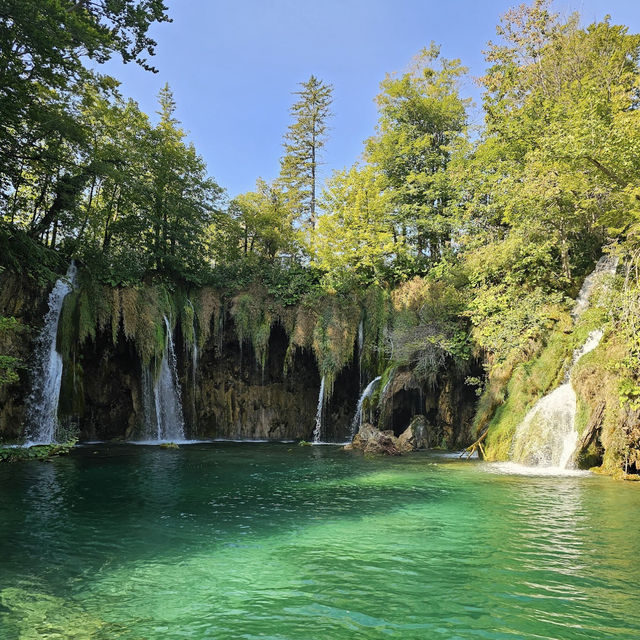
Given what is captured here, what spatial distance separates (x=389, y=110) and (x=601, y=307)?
17963mm

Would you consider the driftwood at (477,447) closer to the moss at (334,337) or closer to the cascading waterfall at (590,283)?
the cascading waterfall at (590,283)

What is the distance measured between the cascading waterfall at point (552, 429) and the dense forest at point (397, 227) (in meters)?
0.41

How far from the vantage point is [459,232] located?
2186 cm

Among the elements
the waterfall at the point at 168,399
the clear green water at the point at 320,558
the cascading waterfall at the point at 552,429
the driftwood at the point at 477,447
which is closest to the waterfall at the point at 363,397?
the driftwood at the point at 477,447

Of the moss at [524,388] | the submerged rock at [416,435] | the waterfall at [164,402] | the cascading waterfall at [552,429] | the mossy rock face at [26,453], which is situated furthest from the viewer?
the waterfall at [164,402]

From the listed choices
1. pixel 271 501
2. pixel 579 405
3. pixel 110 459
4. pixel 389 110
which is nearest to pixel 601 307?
pixel 579 405

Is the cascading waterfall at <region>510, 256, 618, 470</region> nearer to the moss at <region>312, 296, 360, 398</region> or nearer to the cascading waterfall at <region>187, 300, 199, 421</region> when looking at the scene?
the moss at <region>312, 296, 360, 398</region>

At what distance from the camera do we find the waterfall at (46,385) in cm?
1745

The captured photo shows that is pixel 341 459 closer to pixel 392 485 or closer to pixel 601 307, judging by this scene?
pixel 392 485

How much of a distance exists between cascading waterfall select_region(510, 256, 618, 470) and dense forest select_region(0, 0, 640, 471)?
408 millimetres

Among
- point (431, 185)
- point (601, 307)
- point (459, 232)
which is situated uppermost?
point (431, 185)

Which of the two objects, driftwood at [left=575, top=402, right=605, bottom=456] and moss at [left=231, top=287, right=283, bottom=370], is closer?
driftwood at [left=575, top=402, right=605, bottom=456]

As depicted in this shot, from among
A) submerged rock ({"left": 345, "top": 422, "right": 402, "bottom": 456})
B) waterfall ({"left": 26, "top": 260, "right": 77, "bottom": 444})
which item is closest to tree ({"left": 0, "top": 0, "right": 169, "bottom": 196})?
waterfall ({"left": 26, "top": 260, "right": 77, "bottom": 444})

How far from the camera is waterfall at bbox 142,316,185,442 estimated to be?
20438mm
